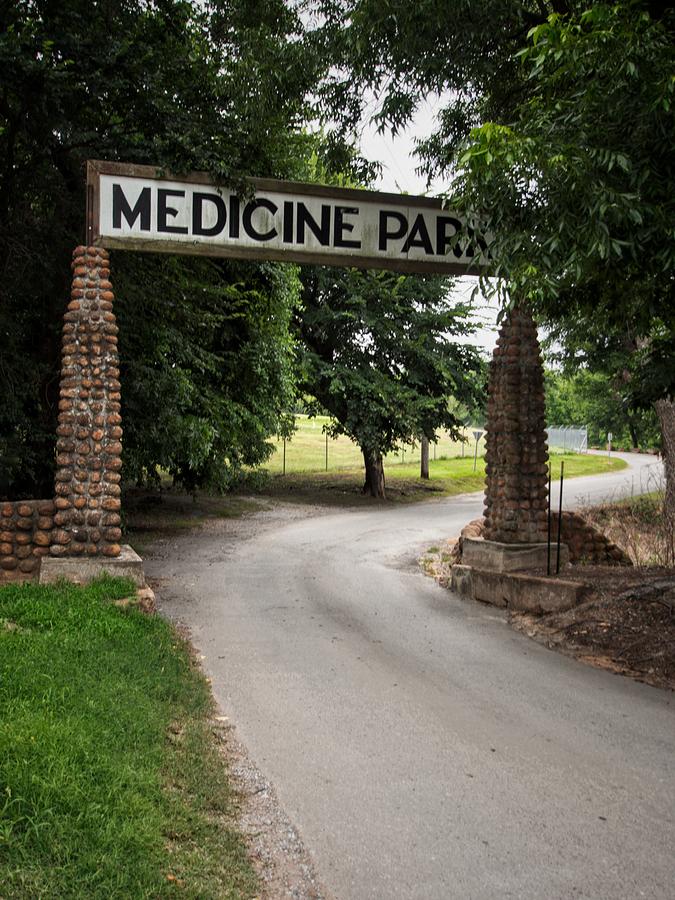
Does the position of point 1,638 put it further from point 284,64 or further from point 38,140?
point 38,140

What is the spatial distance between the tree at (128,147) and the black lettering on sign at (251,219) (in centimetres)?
36

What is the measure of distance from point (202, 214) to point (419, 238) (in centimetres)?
271

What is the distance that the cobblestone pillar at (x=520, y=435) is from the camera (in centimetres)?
1189

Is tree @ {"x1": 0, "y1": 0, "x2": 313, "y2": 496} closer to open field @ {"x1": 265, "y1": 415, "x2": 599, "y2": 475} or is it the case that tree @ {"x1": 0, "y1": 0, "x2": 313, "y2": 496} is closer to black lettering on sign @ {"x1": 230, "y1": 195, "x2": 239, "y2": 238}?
black lettering on sign @ {"x1": 230, "y1": 195, "x2": 239, "y2": 238}

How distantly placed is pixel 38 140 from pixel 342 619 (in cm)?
873

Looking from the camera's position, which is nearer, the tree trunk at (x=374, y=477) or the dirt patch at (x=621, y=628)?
the dirt patch at (x=621, y=628)

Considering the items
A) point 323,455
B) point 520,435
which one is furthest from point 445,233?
point 323,455

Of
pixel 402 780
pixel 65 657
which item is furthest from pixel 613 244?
pixel 65 657

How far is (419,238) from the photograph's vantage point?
10.5 m

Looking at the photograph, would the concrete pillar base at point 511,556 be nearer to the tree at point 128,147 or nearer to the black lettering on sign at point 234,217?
the black lettering on sign at point 234,217

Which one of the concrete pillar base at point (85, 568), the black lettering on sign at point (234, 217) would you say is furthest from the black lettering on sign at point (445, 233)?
the concrete pillar base at point (85, 568)

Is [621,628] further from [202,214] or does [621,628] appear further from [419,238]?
[202,214]

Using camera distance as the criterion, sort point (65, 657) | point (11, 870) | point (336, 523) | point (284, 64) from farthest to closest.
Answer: point (336, 523) < point (284, 64) < point (65, 657) < point (11, 870)

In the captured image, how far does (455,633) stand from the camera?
32.6 ft
